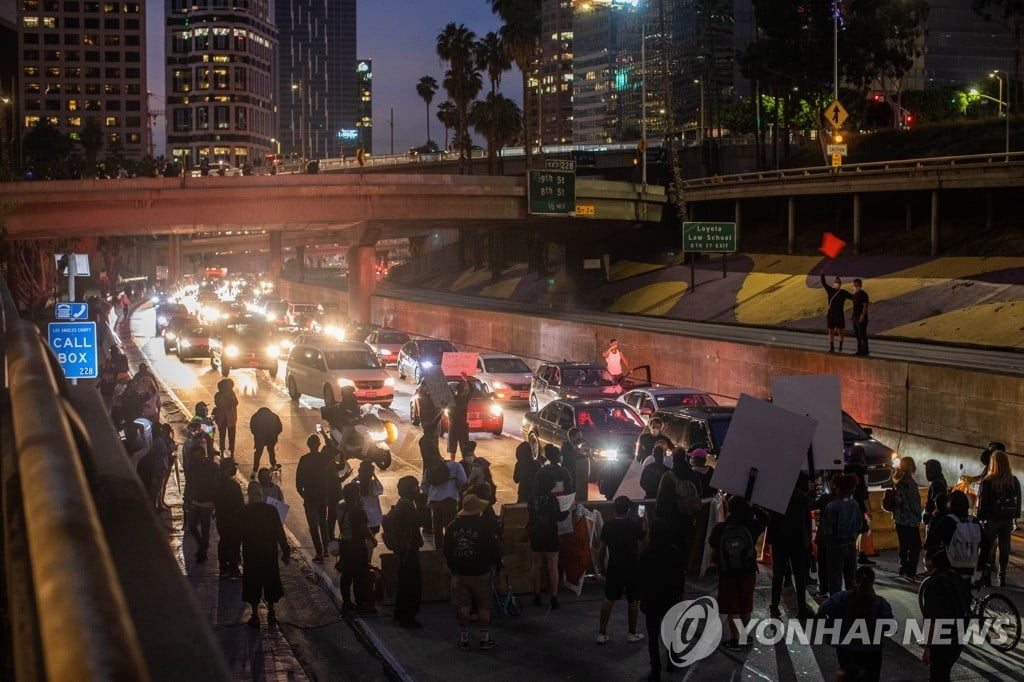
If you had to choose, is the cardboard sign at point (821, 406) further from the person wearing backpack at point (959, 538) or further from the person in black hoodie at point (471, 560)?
the person in black hoodie at point (471, 560)

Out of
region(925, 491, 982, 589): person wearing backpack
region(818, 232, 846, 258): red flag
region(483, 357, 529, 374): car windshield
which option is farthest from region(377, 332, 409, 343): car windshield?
region(925, 491, 982, 589): person wearing backpack

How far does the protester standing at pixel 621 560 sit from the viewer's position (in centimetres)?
1215

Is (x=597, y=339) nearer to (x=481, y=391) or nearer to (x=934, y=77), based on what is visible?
(x=481, y=391)

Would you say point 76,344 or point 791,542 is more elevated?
point 76,344

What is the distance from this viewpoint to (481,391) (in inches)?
1159

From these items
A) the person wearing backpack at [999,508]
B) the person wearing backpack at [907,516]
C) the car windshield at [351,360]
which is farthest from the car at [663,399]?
the person wearing backpack at [999,508]

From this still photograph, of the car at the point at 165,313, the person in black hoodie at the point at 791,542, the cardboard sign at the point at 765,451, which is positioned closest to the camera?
the cardboard sign at the point at 765,451

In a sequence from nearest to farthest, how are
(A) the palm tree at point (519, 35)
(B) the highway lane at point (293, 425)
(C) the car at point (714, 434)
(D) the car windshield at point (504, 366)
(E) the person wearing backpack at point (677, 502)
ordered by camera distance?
1. (E) the person wearing backpack at point (677, 502)
2. (C) the car at point (714, 434)
3. (B) the highway lane at point (293, 425)
4. (D) the car windshield at point (504, 366)
5. (A) the palm tree at point (519, 35)

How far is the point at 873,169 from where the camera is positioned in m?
70.6

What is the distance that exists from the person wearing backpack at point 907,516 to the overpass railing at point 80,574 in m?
13.7

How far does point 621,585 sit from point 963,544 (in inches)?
142

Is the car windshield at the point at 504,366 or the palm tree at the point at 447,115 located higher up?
the palm tree at the point at 447,115

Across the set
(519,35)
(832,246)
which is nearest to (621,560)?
(832,246)

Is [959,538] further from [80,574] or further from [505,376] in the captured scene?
[505,376]
